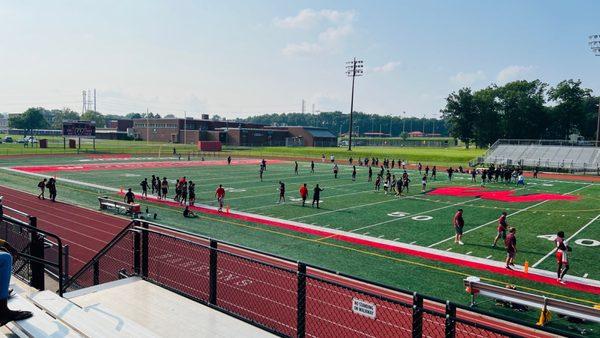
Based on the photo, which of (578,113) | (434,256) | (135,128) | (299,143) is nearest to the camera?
(434,256)

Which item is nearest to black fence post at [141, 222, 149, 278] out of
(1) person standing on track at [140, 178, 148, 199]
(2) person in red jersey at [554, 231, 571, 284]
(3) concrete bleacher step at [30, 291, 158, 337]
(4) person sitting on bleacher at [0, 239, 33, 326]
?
(3) concrete bleacher step at [30, 291, 158, 337]

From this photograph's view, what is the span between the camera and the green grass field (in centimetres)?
1489

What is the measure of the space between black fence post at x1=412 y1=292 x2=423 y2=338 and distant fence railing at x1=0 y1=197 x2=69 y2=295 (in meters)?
4.84

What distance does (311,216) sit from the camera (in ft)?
79.8

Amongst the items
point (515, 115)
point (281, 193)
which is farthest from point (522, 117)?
point (281, 193)

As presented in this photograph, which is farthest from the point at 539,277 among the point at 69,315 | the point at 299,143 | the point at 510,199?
the point at 299,143

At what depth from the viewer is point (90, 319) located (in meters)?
5.97

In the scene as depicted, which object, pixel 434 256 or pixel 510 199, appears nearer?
pixel 434 256

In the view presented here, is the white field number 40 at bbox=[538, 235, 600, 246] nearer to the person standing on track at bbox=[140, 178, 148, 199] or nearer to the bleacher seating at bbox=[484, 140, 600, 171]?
the person standing on track at bbox=[140, 178, 148, 199]

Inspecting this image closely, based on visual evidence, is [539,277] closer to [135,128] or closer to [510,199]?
[510,199]

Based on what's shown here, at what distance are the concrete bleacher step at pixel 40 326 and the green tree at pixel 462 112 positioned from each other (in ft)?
319

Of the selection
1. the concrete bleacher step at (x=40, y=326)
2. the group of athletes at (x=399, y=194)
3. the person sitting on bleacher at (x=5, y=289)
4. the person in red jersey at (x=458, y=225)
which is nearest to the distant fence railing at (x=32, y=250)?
the concrete bleacher step at (x=40, y=326)

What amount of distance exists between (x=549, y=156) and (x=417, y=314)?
69342 mm

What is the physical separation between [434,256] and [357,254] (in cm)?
281
